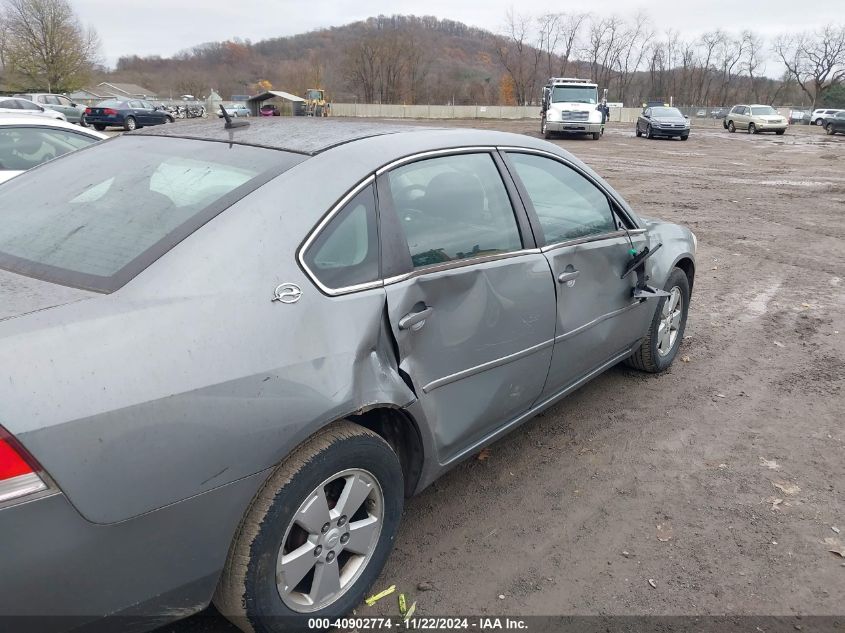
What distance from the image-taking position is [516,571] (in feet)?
8.57

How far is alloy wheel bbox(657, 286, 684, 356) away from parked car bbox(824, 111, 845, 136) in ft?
135

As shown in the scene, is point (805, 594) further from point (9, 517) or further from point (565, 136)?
point (565, 136)

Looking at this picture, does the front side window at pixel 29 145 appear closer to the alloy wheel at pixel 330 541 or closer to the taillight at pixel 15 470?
the alloy wheel at pixel 330 541

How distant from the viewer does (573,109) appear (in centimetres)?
2742

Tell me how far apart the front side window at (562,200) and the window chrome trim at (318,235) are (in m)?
1.07

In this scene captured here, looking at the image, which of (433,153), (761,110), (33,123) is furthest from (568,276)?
(761,110)

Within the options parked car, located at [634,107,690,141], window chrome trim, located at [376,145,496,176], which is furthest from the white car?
parked car, located at [634,107,690,141]

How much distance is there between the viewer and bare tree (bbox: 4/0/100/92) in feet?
187

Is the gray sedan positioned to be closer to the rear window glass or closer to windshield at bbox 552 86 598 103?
the rear window glass

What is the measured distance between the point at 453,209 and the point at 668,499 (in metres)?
1.76

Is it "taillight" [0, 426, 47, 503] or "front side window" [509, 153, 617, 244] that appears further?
"front side window" [509, 153, 617, 244]

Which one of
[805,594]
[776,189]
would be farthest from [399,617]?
[776,189]

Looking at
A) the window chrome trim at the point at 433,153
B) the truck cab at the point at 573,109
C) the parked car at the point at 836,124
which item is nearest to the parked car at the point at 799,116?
the parked car at the point at 836,124

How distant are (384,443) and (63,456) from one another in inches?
40.4
